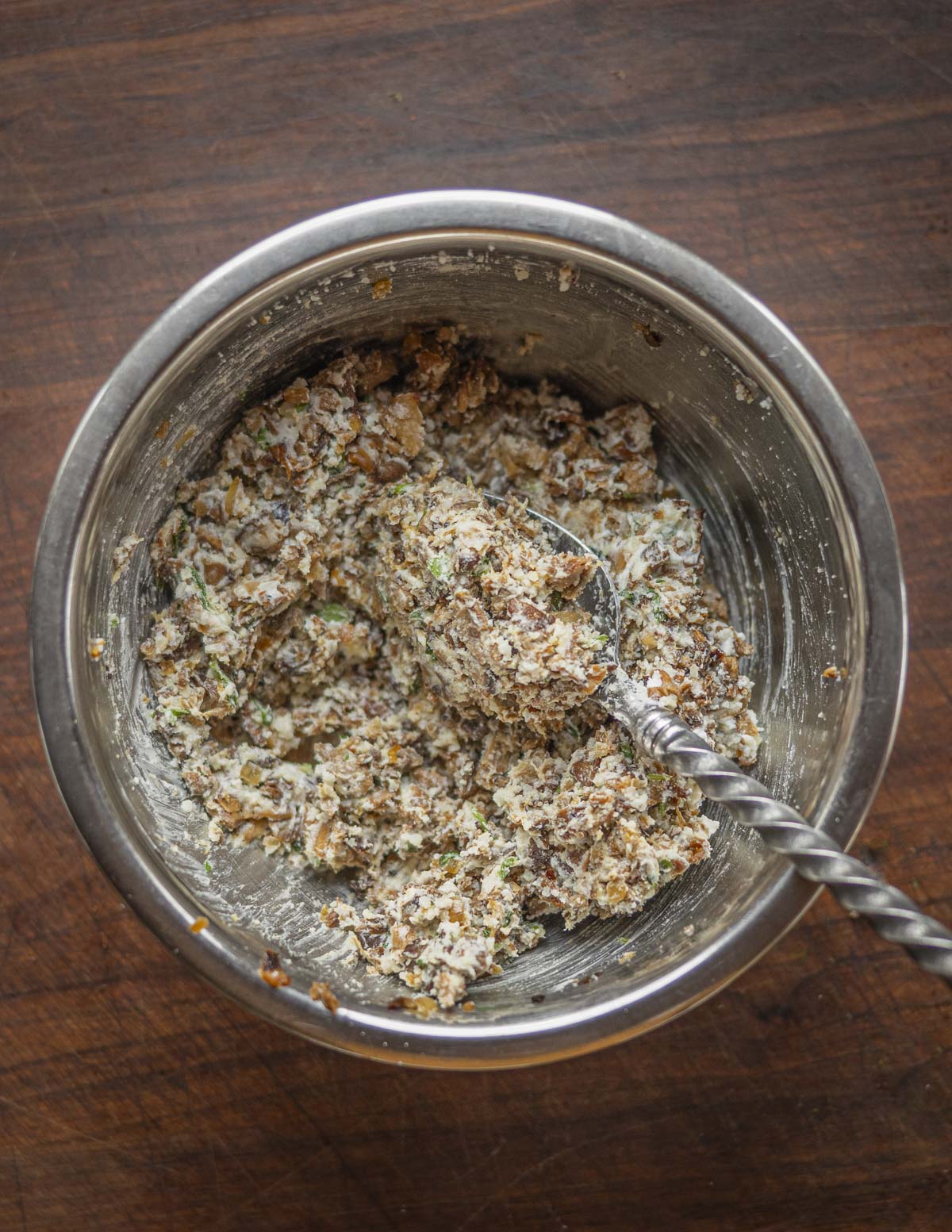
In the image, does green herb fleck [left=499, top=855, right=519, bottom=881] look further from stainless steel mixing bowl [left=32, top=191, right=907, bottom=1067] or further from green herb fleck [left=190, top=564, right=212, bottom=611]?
green herb fleck [left=190, top=564, right=212, bottom=611]

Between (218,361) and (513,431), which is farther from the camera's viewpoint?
(513,431)

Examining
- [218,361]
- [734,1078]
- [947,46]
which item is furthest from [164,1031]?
[947,46]

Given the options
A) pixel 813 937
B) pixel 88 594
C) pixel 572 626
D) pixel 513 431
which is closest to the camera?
pixel 88 594

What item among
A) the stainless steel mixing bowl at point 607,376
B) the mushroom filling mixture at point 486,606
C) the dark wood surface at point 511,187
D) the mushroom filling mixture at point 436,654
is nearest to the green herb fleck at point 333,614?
the mushroom filling mixture at point 436,654

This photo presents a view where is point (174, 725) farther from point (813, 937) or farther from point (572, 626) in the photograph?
point (813, 937)

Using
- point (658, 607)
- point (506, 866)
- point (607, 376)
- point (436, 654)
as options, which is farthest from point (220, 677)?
point (607, 376)
